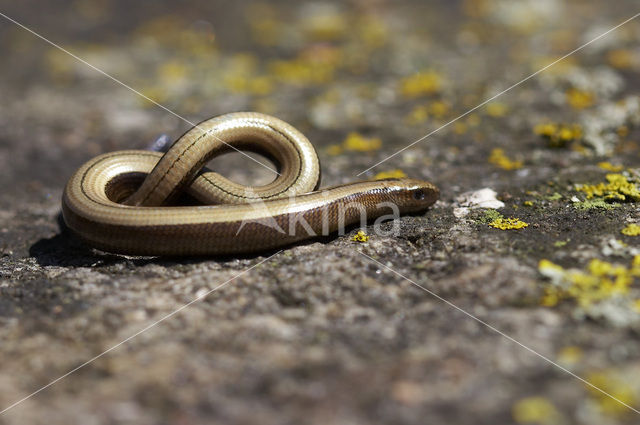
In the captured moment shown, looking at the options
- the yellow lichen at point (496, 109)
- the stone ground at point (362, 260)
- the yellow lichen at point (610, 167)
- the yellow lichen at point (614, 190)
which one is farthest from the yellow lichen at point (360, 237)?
the yellow lichen at point (496, 109)

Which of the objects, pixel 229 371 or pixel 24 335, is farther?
pixel 24 335

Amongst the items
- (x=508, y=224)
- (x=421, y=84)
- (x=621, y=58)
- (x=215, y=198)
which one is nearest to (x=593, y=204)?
(x=508, y=224)

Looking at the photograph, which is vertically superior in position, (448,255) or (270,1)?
(270,1)

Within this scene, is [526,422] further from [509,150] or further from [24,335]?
[509,150]

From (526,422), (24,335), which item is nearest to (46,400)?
(24,335)

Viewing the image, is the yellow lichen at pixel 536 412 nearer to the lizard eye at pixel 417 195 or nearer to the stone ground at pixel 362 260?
the stone ground at pixel 362 260
